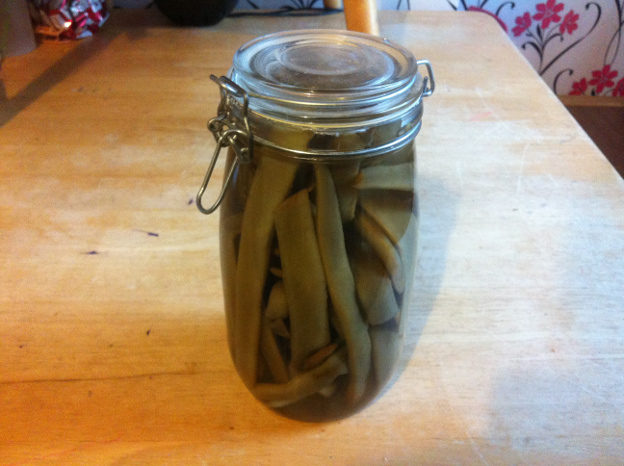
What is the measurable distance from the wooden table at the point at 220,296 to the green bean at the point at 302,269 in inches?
3.6

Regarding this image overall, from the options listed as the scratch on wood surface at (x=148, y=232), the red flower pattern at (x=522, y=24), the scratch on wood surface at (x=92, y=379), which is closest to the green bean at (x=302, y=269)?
the scratch on wood surface at (x=92, y=379)

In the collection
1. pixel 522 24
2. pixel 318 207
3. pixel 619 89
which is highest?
pixel 318 207

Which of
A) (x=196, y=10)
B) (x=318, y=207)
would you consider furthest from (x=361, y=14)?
(x=318, y=207)

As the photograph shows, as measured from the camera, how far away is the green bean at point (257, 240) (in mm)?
253

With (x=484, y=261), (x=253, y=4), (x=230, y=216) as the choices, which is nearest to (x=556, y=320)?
(x=484, y=261)

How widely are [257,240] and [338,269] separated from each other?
0.05m

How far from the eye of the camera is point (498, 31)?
0.90 metres

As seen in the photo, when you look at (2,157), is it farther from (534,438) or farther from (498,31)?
(498,31)

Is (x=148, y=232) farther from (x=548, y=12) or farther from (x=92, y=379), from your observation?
(x=548, y=12)

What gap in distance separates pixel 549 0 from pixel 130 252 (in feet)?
3.98

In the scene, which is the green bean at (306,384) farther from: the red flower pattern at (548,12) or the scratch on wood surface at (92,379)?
the red flower pattern at (548,12)

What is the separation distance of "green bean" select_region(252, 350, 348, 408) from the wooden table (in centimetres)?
3

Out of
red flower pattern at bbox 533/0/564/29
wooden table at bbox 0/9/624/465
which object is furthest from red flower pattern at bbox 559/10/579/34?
wooden table at bbox 0/9/624/465

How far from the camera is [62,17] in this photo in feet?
2.60
